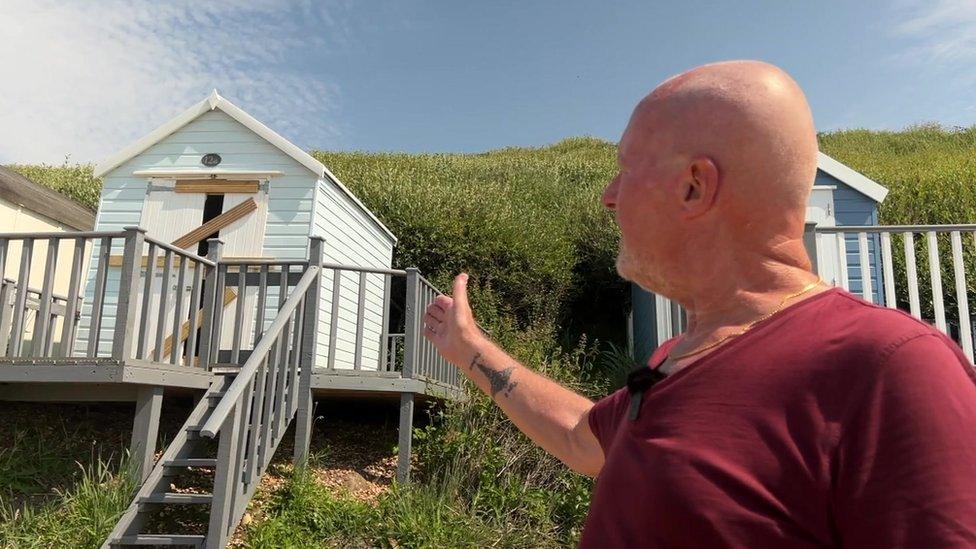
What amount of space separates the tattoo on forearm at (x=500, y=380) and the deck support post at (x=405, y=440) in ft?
18.9

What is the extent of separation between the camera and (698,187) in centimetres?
87

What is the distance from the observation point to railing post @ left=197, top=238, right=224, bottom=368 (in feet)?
24.5

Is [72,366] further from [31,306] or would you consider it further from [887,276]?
[887,276]

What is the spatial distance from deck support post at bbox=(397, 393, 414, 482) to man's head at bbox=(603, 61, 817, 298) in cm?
640

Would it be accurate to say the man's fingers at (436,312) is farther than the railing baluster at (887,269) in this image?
No

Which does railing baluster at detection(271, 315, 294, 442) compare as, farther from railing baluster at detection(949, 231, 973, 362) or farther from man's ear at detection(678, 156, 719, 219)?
man's ear at detection(678, 156, 719, 219)

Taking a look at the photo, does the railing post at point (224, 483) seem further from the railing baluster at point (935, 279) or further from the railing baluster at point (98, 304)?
the railing baluster at point (935, 279)

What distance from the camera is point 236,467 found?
5.55 meters

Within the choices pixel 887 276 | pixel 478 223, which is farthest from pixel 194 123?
pixel 887 276

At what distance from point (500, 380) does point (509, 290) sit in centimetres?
1232

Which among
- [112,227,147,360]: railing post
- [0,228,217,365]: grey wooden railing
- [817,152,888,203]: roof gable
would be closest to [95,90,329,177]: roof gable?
[0,228,217,365]: grey wooden railing

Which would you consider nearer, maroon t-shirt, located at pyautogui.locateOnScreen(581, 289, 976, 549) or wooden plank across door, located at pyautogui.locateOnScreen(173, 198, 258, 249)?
maroon t-shirt, located at pyautogui.locateOnScreen(581, 289, 976, 549)

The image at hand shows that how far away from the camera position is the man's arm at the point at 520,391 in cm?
131

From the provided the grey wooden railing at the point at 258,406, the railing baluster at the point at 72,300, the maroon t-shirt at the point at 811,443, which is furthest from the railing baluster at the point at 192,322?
the maroon t-shirt at the point at 811,443
